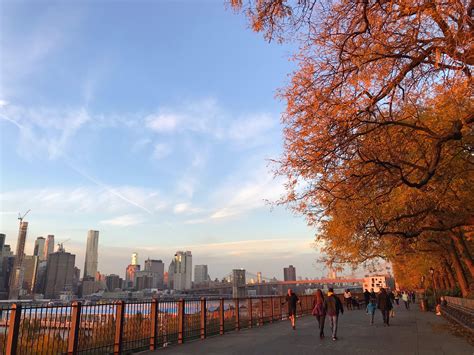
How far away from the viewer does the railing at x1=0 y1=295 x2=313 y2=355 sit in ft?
28.1

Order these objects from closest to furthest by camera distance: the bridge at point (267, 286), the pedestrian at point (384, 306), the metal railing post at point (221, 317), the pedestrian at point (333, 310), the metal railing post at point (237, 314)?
the pedestrian at point (333, 310)
the metal railing post at point (221, 317)
the metal railing post at point (237, 314)
the pedestrian at point (384, 306)
the bridge at point (267, 286)

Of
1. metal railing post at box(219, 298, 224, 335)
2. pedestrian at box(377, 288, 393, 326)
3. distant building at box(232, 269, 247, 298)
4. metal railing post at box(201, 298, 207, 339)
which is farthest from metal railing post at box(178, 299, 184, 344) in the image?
distant building at box(232, 269, 247, 298)

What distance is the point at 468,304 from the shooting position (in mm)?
17109

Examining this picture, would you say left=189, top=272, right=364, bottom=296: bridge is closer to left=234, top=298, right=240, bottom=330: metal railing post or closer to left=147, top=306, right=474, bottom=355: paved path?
left=234, top=298, right=240, bottom=330: metal railing post

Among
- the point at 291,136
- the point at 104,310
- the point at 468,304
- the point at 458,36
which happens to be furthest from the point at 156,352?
the point at 468,304

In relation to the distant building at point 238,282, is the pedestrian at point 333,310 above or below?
below

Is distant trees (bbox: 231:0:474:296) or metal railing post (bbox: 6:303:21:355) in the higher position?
distant trees (bbox: 231:0:474:296)

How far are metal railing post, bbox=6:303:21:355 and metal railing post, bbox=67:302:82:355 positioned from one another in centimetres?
143

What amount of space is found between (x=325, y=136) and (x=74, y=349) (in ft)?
25.7

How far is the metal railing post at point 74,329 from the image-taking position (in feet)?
30.2

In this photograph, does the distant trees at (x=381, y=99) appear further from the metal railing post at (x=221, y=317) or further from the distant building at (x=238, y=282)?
the distant building at (x=238, y=282)

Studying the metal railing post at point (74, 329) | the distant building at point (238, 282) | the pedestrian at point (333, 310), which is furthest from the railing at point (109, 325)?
the distant building at point (238, 282)

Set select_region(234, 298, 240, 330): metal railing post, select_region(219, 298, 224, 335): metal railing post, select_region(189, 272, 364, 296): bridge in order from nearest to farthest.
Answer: select_region(219, 298, 224, 335): metal railing post, select_region(234, 298, 240, 330): metal railing post, select_region(189, 272, 364, 296): bridge

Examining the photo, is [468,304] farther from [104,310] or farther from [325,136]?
[104,310]
